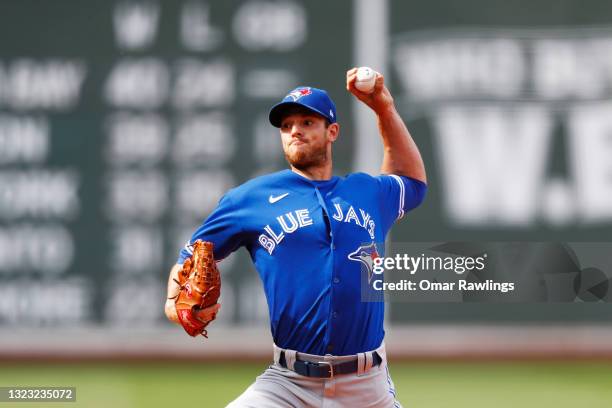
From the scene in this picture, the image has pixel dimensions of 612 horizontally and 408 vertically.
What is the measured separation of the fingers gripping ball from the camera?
2.78 m

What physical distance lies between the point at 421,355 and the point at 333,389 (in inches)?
138

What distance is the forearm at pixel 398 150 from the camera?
122 inches

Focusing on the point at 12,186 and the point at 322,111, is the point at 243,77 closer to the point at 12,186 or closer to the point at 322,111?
the point at 12,186

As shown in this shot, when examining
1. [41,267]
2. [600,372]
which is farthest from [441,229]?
[41,267]

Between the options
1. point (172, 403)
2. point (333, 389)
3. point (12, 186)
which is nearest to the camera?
point (333, 389)

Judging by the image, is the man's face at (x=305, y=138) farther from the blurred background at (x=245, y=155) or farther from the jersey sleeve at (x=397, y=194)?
the blurred background at (x=245, y=155)

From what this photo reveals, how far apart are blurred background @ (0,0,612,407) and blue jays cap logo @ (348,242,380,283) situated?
125 inches

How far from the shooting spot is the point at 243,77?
6129mm

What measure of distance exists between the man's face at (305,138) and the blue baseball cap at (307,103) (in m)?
0.02

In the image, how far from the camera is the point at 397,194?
3.09 m

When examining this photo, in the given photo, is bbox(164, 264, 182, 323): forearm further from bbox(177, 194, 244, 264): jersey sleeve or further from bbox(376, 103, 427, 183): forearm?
bbox(376, 103, 427, 183): forearm

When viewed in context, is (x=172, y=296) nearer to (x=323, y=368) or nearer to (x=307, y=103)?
(x=323, y=368)
